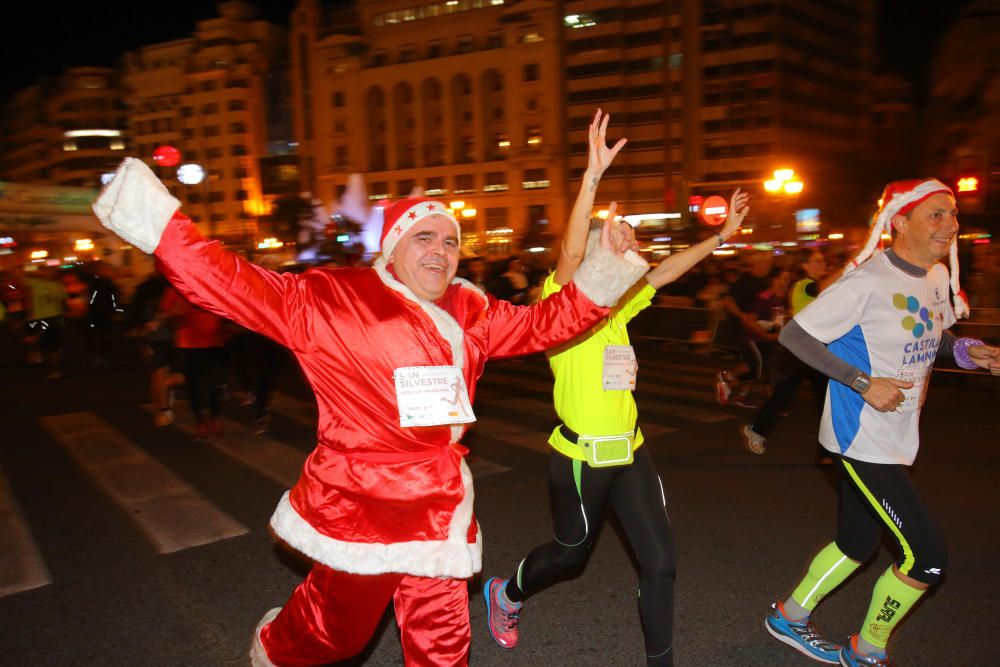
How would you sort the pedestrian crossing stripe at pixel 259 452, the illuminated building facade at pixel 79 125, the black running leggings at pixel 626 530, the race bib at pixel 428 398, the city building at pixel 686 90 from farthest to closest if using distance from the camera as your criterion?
the illuminated building facade at pixel 79 125, the city building at pixel 686 90, the pedestrian crossing stripe at pixel 259 452, the black running leggings at pixel 626 530, the race bib at pixel 428 398

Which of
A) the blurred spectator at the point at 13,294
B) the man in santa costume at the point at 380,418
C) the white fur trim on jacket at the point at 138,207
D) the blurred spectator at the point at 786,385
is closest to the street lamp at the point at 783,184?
the blurred spectator at the point at 786,385

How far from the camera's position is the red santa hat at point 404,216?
268 cm

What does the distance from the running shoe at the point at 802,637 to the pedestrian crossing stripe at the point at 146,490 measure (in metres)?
3.34

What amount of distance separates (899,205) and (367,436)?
2.40 metres

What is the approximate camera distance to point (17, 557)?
4.77 metres

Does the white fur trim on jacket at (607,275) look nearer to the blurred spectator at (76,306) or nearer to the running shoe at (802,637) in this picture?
the running shoe at (802,637)

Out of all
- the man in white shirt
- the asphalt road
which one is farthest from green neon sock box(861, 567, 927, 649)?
the asphalt road

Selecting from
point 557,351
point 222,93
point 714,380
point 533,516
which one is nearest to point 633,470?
point 557,351

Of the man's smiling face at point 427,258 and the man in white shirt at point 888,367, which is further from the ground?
the man's smiling face at point 427,258

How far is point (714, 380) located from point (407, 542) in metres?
9.47

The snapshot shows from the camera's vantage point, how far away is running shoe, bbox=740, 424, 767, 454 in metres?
6.97

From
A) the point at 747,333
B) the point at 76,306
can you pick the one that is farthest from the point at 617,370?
the point at 76,306

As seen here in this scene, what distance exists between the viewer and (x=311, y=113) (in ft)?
259

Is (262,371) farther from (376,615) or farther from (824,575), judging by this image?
(824,575)
